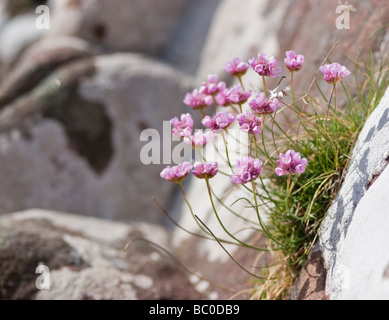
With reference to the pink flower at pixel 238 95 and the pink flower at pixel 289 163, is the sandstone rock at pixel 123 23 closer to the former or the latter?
the pink flower at pixel 238 95

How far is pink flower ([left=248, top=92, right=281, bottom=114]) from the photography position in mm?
2801

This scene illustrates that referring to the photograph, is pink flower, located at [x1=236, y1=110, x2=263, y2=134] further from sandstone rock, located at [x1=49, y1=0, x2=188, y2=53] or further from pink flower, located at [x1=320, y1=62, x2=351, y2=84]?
sandstone rock, located at [x1=49, y1=0, x2=188, y2=53]

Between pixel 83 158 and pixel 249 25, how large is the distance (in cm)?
317

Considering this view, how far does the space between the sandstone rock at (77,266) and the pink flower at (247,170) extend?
2052 mm

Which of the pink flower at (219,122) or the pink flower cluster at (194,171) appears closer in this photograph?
the pink flower cluster at (194,171)

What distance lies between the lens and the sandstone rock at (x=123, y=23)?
9078mm

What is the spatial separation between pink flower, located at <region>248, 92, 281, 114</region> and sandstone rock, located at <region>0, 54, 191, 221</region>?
4.45m

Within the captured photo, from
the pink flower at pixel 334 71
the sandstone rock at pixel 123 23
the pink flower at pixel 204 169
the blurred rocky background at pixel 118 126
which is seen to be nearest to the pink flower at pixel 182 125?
the pink flower at pixel 204 169

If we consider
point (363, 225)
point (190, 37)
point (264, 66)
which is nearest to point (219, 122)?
point (264, 66)

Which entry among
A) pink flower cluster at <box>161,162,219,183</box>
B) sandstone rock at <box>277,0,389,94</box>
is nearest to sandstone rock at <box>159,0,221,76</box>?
sandstone rock at <box>277,0,389,94</box>

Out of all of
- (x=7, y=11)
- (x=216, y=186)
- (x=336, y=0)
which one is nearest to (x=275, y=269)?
(x=216, y=186)

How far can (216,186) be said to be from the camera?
571cm

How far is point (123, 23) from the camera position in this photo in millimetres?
9117
